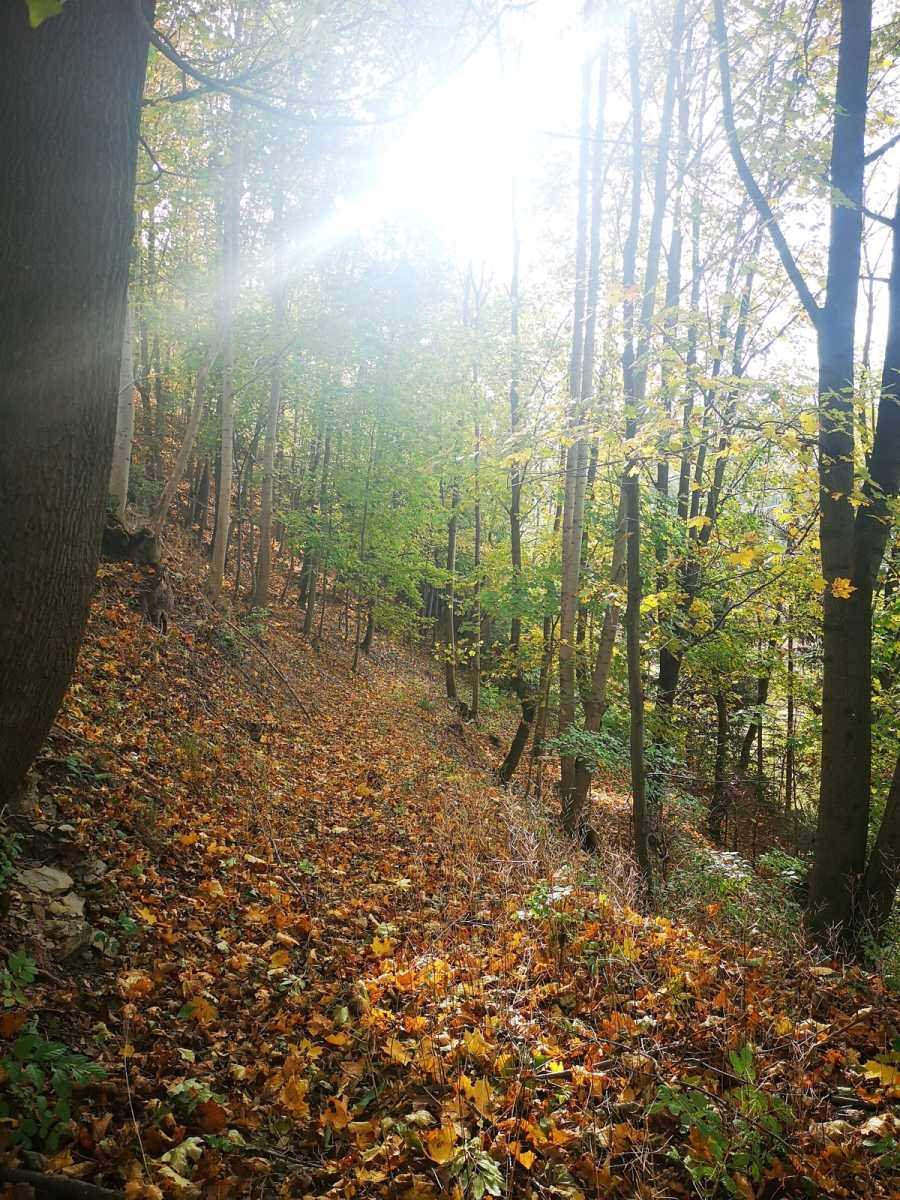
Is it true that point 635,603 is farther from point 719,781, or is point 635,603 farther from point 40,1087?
point 719,781

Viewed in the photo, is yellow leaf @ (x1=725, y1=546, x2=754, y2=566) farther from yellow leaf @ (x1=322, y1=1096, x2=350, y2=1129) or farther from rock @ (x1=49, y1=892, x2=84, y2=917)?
rock @ (x1=49, y1=892, x2=84, y2=917)

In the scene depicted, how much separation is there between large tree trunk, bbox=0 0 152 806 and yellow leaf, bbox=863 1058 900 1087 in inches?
163

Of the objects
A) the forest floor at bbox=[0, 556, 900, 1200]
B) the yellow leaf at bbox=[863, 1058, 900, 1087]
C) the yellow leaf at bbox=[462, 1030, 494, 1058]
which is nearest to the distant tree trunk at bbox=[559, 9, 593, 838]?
the forest floor at bbox=[0, 556, 900, 1200]

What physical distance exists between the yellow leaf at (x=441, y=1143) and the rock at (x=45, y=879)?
257 cm

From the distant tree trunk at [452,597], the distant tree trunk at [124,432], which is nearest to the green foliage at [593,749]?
the distant tree trunk at [124,432]

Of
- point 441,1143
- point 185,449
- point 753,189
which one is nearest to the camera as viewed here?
point 441,1143

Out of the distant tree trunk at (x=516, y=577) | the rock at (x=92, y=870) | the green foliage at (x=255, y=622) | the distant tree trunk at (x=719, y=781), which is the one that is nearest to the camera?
the rock at (x=92, y=870)

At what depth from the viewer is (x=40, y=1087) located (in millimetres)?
2686

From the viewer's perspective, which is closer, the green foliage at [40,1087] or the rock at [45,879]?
the green foliage at [40,1087]

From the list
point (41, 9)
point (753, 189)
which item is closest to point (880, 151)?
point (753, 189)

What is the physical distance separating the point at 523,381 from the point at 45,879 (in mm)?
13664

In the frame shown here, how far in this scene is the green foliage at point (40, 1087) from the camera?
255 cm

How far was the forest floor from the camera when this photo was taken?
2.70 meters

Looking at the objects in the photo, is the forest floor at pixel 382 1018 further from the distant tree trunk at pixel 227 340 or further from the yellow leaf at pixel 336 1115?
the distant tree trunk at pixel 227 340
